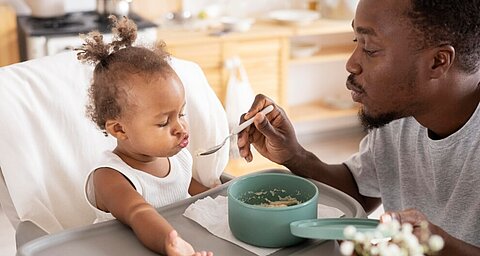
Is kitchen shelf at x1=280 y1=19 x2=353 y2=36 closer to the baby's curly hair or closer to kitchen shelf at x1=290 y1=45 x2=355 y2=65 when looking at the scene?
kitchen shelf at x1=290 y1=45 x2=355 y2=65

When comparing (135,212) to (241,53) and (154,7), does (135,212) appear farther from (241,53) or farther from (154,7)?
(154,7)

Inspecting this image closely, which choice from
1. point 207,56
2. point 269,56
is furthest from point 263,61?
point 207,56

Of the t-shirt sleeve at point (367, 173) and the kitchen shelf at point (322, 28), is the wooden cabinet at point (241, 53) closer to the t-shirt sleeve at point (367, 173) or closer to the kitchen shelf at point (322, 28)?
the kitchen shelf at point (322, 28)

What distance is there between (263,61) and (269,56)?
4cm

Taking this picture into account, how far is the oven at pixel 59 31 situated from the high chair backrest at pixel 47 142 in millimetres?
1247

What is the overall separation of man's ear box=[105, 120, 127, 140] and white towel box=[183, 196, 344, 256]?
21cm

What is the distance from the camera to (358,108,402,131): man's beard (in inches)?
56.3

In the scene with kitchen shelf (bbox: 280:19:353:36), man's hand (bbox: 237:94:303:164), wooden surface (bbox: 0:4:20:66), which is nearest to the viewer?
man's hand (bbox: 237:94:303:164)

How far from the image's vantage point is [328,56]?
392 centimetres

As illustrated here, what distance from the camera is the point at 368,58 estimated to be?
139cm

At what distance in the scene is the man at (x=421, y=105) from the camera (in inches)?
53.0

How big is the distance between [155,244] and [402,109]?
582mm

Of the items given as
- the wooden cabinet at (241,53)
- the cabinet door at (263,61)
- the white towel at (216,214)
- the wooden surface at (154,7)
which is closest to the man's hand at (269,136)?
the white towel at (216,214)

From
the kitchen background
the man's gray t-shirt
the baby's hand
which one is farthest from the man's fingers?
the kitchen background
